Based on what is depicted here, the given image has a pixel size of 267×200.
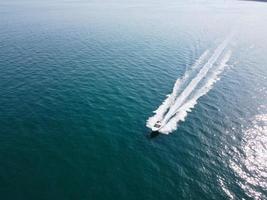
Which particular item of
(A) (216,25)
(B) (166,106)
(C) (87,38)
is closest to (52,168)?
(B) (166,106)

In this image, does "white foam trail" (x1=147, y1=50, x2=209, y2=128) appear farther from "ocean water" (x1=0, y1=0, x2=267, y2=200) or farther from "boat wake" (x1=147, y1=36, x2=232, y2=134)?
"ocean water" (x1=0, y1=0, x2=267, y2=200)

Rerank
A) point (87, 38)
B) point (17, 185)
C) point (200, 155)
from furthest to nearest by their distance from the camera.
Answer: point (87, 38), point (200, 155), point (17, 185)

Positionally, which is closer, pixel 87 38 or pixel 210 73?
pixel 210 73

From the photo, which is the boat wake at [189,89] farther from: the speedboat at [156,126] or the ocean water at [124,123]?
the ocean water at [124,123]

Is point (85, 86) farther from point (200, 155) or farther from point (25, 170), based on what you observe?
point (200, 155)

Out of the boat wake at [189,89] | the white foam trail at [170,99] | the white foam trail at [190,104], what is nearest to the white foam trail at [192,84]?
the boat wake at [189,89]

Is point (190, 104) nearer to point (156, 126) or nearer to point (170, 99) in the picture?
point (170, 99)
